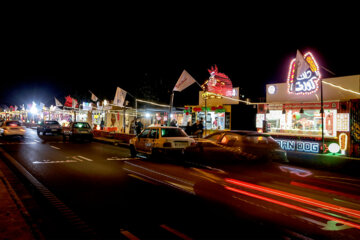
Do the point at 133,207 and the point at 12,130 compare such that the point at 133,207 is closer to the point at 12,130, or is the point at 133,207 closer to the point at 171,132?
the point at 171,132

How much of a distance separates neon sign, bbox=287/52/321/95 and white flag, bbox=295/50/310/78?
21 cm

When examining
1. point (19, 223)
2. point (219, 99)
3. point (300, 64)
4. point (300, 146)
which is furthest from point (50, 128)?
point (19, 223)

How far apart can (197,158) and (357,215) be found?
17.0ft

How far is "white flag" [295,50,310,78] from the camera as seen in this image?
14.8 meters

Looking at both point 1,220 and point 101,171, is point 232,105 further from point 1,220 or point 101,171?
point 1,220

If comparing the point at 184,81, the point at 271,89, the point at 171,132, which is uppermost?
the point at 184,81

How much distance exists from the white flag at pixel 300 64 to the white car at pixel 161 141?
7.87 metres

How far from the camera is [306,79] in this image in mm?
15930

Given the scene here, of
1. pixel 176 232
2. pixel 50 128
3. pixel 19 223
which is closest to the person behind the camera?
pixel 19 223

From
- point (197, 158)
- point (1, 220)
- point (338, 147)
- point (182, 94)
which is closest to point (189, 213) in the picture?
point (1, 220)

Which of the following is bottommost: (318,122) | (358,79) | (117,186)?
(117,186)

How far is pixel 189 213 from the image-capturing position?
523cm

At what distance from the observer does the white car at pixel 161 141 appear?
11.4 metres

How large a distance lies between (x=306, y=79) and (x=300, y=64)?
1.28 metres
